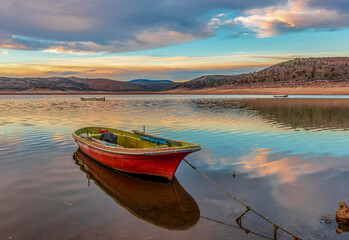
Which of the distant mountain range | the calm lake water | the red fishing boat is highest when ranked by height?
the distant mountain range

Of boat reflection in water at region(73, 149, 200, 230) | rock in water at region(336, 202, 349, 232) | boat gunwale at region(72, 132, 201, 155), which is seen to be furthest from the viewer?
boat gunwale at region(72, 132, 201, 155)

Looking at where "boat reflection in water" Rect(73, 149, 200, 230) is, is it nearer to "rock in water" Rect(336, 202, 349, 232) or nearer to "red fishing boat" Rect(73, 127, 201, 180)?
"red fishing boat" Rect(73, 127, 201, 180)

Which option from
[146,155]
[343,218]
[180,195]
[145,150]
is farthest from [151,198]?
[343,218]

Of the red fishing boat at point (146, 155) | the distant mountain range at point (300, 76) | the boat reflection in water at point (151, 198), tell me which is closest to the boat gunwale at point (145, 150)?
the red fishing boat at point (146, 155)

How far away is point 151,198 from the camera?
9594 millimetres

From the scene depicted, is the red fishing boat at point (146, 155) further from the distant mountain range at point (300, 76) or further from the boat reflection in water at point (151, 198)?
the distant mountain range at point (300, 76)

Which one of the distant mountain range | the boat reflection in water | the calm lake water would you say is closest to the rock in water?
the calm lake water

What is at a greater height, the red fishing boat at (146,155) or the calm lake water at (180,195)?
the red fishing boat at (146,155)

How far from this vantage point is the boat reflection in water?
8.05 meters

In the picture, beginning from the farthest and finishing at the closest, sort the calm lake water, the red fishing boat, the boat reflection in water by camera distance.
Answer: the red fishing boat → the boat reflection in water → the calm lake water

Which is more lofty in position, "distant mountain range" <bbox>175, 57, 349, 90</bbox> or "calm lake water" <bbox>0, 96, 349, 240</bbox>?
"distant mountain range" <bbox>175, 57, 349, 90</bbox>

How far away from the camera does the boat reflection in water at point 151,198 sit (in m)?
8.05

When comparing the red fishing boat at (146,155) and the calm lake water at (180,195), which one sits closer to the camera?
the calm lake water at (180,195)

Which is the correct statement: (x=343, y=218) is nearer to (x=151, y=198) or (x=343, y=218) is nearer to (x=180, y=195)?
(x=180, y=195)
